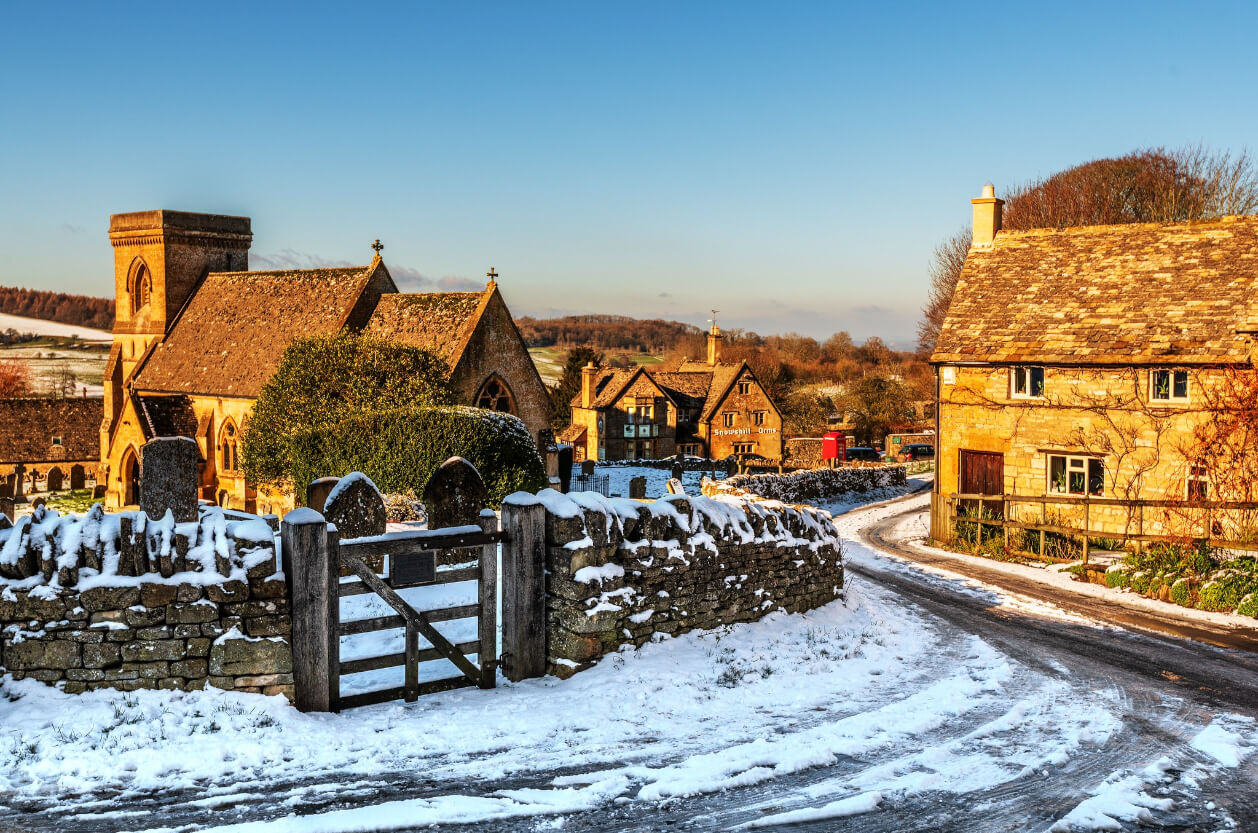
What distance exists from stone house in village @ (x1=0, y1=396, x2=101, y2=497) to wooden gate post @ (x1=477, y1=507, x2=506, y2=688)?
5629 cm

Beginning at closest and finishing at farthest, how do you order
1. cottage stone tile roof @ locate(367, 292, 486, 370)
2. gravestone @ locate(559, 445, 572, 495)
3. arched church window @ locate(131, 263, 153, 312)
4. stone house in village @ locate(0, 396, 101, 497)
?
gravestone @ locate(559, 445, 572, 495) → cottage stone tile roof @ locate(367, 292, 486, 370) → arched church window @ locate(131, 263, 153, 312) → stone house in village @ locate(0, 396, 101, 497)

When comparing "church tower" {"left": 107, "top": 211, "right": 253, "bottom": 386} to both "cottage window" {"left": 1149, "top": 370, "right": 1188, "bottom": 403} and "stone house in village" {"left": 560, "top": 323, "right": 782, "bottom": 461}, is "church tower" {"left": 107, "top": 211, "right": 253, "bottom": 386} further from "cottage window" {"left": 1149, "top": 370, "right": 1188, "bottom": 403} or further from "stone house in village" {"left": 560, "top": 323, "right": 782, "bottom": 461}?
"cottage window" {"left": 1149, "top": 370, "right": 1188, "bottom": 403}

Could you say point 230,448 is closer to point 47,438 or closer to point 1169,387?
point 47,438

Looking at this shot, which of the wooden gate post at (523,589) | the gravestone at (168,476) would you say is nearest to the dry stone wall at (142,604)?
the wooden gate post at (523,589)

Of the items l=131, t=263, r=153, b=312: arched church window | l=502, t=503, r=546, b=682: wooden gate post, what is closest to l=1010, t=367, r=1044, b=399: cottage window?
l=502, t=503, r=546, b=682: wooden gate post

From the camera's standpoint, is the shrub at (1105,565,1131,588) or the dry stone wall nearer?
the dry stone wall

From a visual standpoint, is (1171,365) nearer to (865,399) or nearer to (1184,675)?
(1184,675)

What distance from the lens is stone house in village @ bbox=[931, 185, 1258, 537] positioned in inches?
968

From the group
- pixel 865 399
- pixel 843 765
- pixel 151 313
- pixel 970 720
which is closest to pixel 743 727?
pixel 843 765

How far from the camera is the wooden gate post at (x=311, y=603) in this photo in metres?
9.22

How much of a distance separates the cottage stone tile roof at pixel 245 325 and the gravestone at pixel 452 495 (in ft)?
90.4

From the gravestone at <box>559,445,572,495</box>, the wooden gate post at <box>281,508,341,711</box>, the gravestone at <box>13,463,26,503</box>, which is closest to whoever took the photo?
the wooden gate post at <box>281,508,341,711</box>

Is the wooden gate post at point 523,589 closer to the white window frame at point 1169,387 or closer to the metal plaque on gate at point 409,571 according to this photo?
the metal plaque on gate at point 409,571

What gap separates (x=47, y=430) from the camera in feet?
208
